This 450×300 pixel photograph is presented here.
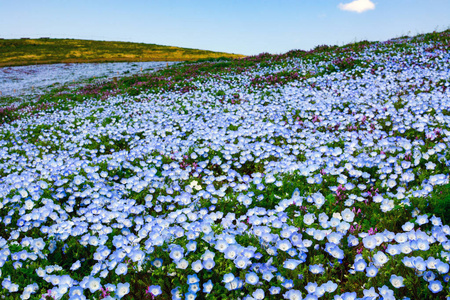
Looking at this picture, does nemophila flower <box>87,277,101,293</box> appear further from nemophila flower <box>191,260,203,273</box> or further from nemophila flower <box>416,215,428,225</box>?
nemophila flower <box>416,215,428,225</box>

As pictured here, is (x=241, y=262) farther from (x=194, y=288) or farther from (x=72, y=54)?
(x=72, y=54)

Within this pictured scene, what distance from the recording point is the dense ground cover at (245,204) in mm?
2949

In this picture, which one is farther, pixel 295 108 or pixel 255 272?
pixel 295 108

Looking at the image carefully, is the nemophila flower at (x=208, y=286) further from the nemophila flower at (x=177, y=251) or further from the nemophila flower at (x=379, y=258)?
the nemophila flower at (x=379, y=258)

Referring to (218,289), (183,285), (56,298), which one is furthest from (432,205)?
(56,298)

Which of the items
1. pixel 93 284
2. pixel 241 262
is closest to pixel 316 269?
pixel 241 262

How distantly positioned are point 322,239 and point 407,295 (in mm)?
942

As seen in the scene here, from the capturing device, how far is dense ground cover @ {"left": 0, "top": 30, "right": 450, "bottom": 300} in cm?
295

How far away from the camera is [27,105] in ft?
58.6

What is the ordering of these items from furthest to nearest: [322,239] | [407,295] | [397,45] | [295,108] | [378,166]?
[397,45] → [295,108] → [378,166] → [322,239] → [407,295]

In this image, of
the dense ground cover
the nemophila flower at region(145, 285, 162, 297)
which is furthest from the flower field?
the nemophila flower at region(145, 285, 162, 297)

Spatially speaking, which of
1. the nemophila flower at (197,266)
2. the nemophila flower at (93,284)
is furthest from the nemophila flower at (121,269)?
the nemophila flower at (197,266)

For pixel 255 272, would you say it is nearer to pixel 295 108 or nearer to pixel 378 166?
pixel 378 166

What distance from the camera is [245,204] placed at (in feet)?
14.2
